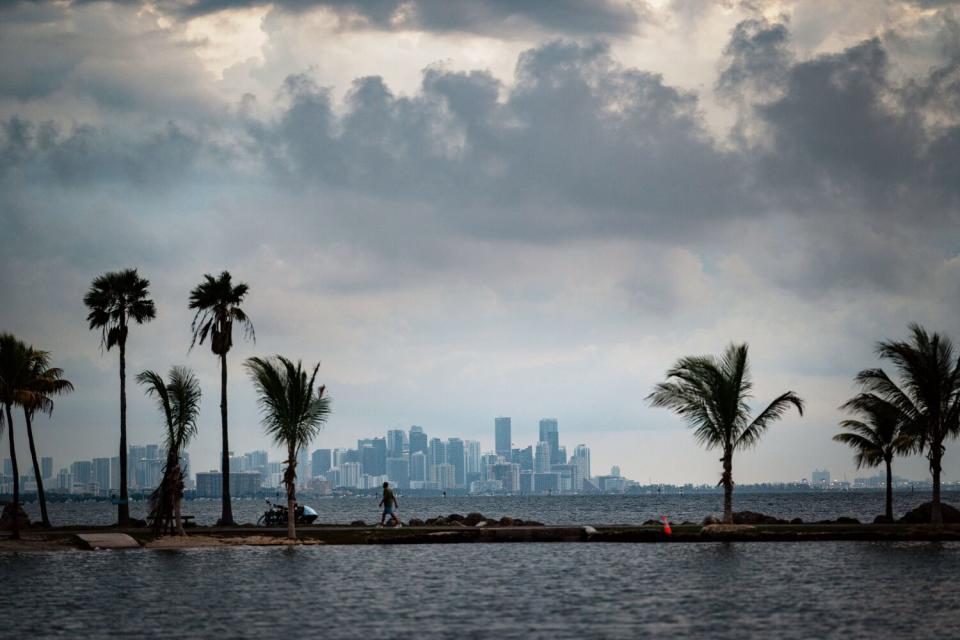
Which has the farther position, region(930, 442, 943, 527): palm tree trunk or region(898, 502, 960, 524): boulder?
region(898, 502, 960, 524): boulder

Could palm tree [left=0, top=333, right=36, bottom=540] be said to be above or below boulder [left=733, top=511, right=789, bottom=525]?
above

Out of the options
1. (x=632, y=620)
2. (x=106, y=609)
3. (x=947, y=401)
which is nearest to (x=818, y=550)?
(x=947, y=401)

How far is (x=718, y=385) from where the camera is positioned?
5119cm

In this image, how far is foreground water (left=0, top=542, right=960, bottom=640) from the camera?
28.2 m

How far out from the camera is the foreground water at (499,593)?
2820 centimetres

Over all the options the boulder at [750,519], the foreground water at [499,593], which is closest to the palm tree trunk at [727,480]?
the foreground water at [499,593]

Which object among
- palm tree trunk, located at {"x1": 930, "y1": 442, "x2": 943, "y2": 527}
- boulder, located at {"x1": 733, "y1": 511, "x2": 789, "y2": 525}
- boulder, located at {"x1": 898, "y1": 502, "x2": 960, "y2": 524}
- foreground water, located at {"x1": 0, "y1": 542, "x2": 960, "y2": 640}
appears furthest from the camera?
boulder, located at {"x1": 733, "y1": 511, "x2": 789, "y2": 525}

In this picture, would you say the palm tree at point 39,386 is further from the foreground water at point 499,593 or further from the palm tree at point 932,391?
the palm tree at point 932,391

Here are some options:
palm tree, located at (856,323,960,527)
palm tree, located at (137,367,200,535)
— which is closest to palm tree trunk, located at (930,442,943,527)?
palm tree, located at (856,323,960,527)

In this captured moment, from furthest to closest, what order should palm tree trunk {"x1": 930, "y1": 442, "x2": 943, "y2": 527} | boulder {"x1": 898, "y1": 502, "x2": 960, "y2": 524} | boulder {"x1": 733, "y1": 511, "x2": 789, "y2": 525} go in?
boulder {"x1": 733, "y1": 511, "x2": 789, "y2": 525} → boulder {"x1": 898, "y1": 502, "x2": 960, "y2": 524} → palm tree trunk {"x1": 930, "y1": 442, "x2": 943, "y2": 527}

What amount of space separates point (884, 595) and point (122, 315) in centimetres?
5036

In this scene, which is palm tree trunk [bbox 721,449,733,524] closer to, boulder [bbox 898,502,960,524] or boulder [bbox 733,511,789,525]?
boulder [bbox 898,502,960,524]

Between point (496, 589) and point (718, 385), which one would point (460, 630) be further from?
point (718, 385)

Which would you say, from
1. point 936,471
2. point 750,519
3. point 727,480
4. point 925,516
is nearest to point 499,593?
point 727,480
